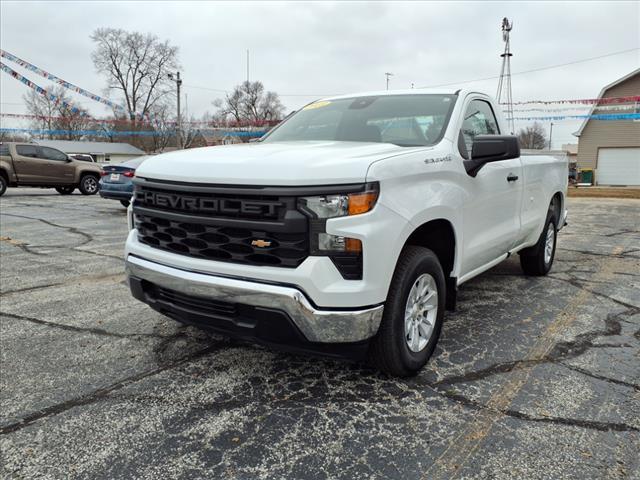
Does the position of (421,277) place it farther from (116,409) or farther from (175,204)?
(116,409)

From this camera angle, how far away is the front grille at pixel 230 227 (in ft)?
8.32

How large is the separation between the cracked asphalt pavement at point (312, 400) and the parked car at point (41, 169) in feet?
44.9

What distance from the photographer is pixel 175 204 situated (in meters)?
2.93

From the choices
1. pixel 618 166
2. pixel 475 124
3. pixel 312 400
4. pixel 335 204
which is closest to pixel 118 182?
pixel 475 124

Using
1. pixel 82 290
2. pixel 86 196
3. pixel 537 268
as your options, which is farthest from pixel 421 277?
pixel 86 196

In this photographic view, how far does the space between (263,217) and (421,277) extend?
107 cm

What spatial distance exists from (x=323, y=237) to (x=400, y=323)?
2.35ft

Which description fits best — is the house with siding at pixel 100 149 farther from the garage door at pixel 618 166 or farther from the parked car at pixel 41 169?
the garage door at pixel 618 166

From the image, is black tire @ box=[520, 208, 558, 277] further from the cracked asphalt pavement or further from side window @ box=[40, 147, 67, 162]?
side window @ box=[40, 147, 67, 162]

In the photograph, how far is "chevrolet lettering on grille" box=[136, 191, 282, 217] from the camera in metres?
2.59

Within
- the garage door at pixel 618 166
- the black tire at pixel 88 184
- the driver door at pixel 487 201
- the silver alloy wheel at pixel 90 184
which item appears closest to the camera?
the driver door at pixel 487 201

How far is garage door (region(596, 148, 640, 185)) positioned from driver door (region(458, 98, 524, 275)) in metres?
31.0

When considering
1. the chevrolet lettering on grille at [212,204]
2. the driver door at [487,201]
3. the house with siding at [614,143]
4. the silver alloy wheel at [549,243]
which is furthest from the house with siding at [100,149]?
the chevrolet lettering on grille at [212,204]

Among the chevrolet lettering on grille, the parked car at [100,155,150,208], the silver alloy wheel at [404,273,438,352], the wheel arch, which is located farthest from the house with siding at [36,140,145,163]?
the silver alloy wheel at [404,273,438,352]
